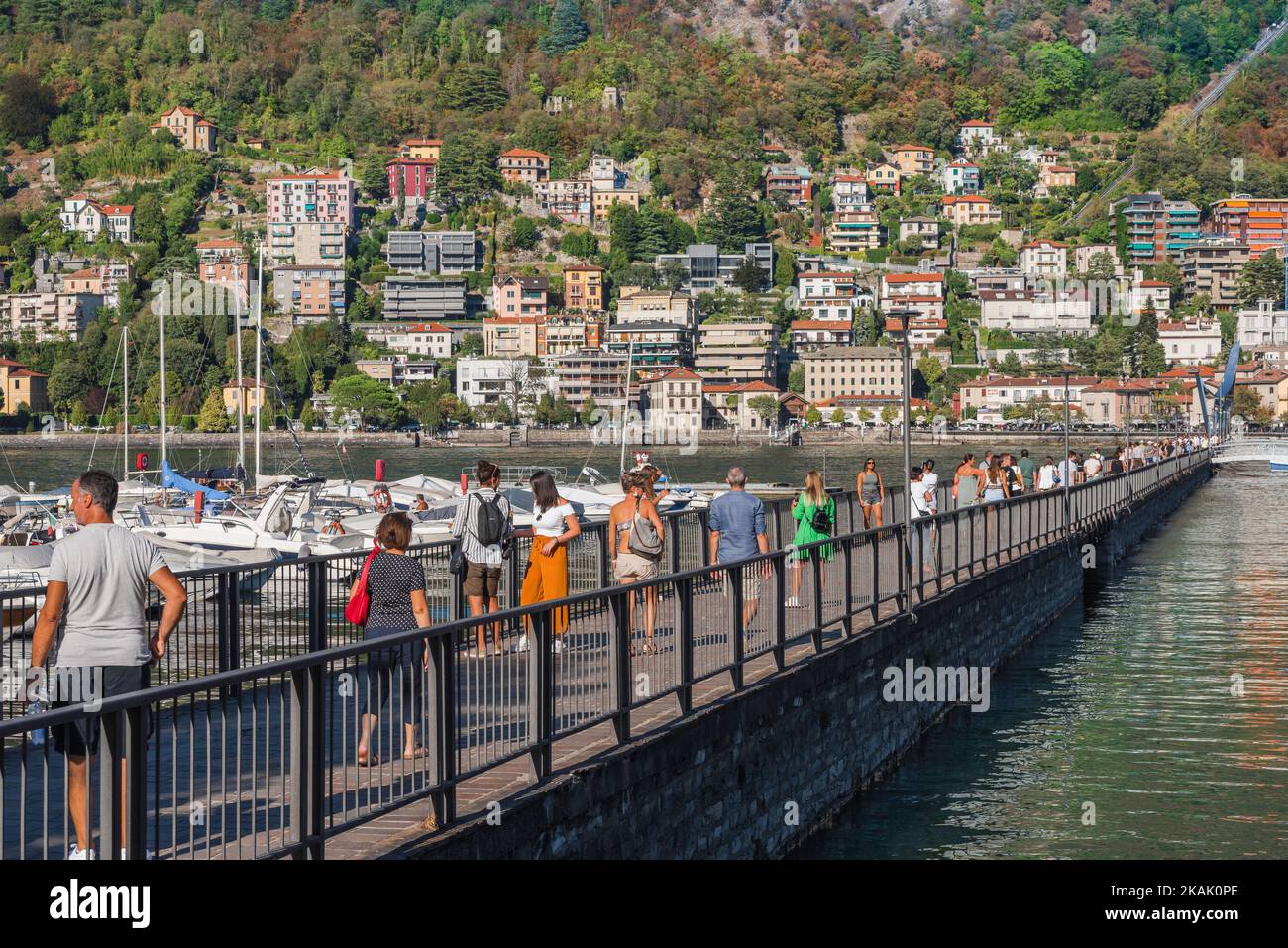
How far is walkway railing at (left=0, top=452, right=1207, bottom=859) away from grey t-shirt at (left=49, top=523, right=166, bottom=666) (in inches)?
16.4

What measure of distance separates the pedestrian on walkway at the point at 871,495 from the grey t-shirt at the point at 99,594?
16.7 metres

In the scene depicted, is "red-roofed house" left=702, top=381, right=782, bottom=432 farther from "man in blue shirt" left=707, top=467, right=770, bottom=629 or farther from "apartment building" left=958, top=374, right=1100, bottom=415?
"man in blue shirt" left=707, top=467, right=770, bottom=629

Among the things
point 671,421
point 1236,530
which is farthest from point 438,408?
point 1236,530

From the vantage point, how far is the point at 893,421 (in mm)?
193250

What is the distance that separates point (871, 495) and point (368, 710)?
18.3 metres

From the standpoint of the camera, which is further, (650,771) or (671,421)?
(671,421)

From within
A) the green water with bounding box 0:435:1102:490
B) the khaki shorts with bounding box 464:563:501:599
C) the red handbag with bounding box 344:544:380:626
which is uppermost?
the red handbag with bounding box 344:544:380:626

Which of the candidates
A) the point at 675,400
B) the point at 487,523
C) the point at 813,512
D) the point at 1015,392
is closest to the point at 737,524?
the point at 487,523

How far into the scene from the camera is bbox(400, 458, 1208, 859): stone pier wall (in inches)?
335

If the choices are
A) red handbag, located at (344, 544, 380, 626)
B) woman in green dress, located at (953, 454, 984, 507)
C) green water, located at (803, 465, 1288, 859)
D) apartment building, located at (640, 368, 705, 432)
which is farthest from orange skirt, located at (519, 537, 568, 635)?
apartment building, located at (640, 368, 705, 432)

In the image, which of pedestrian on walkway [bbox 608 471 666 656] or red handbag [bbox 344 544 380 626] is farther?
pedestrian on walkway [bbox 608 471 666 656]

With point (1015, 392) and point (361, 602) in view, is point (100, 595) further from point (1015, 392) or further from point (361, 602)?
point (1015, 392)

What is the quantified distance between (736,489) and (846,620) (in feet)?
4.44
